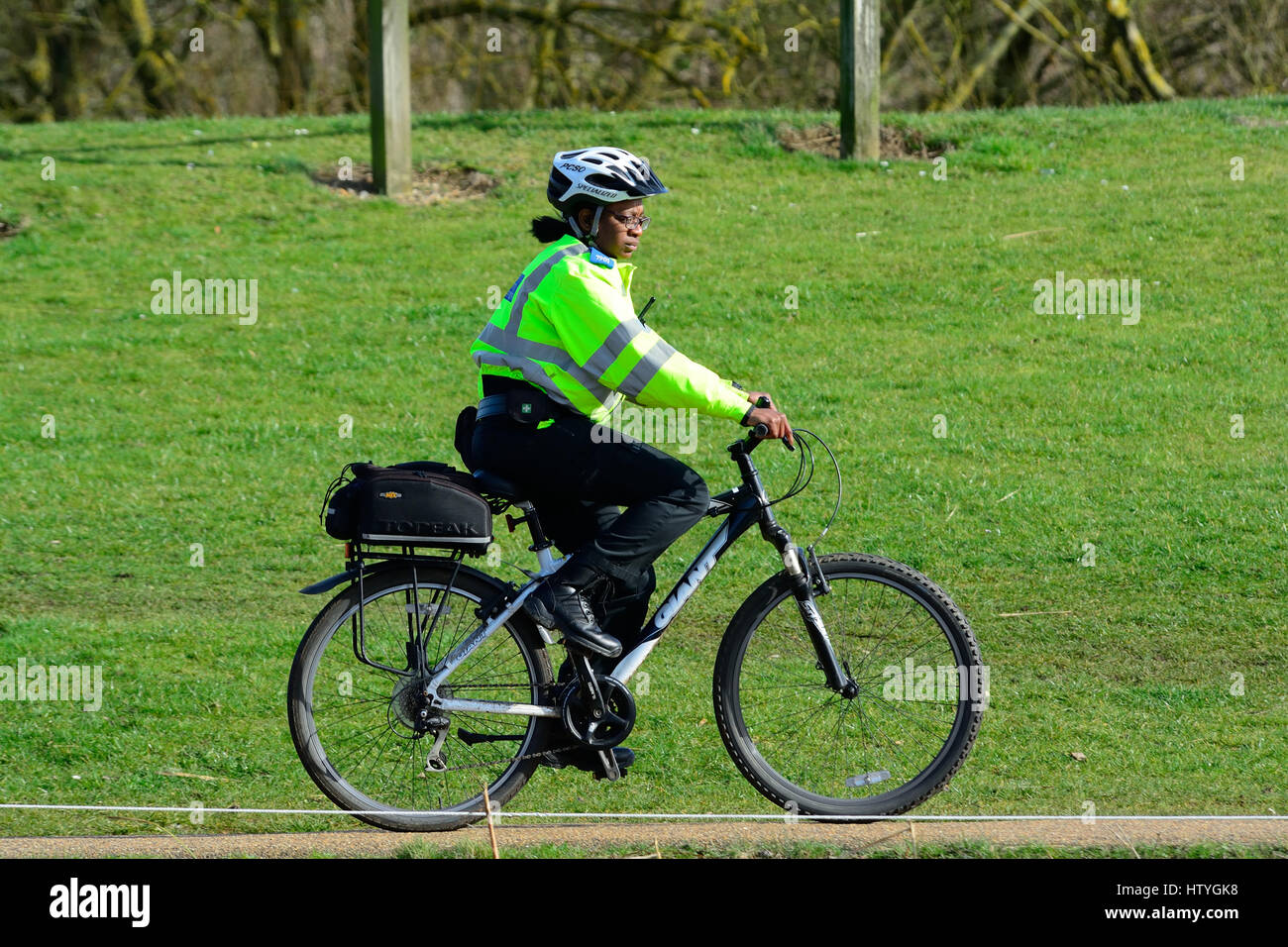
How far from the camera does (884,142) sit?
13508mm

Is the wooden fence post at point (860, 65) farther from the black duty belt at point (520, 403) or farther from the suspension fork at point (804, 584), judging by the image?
the black duty belt at point (520, 403)

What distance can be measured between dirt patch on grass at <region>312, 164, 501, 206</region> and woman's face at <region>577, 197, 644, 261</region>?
8.31 metres

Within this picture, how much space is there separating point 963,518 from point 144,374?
17.4ft

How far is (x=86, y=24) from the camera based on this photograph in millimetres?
19297

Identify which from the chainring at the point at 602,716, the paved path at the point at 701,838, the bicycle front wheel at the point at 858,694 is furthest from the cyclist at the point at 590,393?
the paved path at the point at 701,838

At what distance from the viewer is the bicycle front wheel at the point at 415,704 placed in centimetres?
466

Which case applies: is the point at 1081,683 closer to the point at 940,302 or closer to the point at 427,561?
the point at 427,561

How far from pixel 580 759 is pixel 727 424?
4693 millimetres

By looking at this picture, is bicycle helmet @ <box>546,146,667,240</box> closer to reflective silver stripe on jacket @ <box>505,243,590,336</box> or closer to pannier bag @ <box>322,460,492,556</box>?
reflective silver stripe on jacket @ <box>505,243,590,336</box>

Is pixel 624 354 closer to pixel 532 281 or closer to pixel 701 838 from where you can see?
pixel 532 281

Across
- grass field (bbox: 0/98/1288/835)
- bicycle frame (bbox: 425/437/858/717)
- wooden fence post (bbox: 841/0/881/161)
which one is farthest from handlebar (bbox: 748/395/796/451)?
wooden fence post (bbox: 841/0/881/161)

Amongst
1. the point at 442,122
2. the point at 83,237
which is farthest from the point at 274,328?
the point at 442,122

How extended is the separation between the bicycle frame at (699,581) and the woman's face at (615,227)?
2.20ft

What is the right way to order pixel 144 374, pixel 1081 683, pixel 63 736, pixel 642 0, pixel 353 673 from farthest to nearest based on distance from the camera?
pixel 642 0
pixel 144 374
pixel 1081 683
pixel 63 736
pixel 353 673
